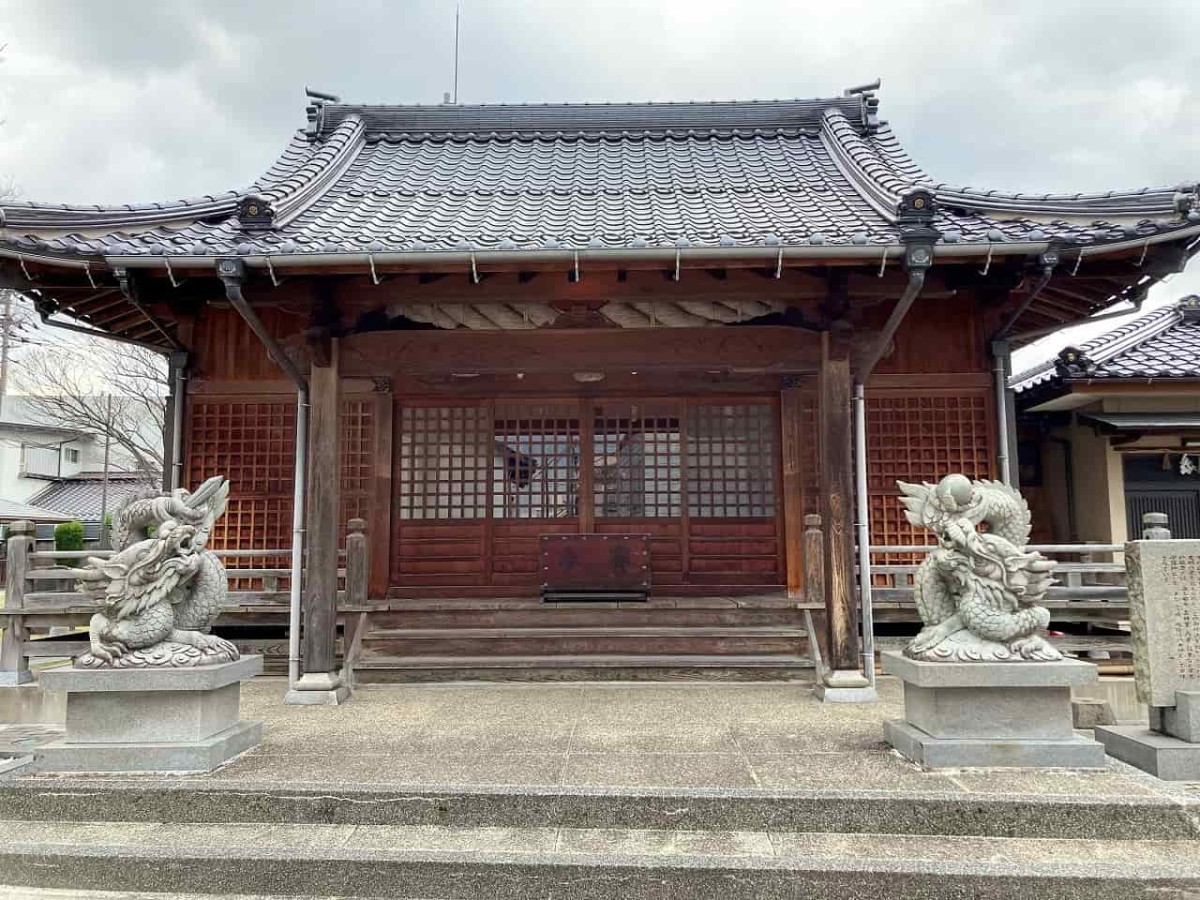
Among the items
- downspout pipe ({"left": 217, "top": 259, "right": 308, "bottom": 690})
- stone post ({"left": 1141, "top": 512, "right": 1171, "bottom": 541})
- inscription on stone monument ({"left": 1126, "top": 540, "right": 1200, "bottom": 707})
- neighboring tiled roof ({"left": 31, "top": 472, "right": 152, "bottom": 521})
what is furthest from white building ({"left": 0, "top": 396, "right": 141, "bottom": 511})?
inscription on stone monument ({"left": 1126, "top": 540, "right": 1200, "bottom": 707})

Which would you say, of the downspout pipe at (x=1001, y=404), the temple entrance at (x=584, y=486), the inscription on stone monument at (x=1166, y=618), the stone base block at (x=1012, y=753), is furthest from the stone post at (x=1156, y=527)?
the temple entrance at (x=584, y=486)

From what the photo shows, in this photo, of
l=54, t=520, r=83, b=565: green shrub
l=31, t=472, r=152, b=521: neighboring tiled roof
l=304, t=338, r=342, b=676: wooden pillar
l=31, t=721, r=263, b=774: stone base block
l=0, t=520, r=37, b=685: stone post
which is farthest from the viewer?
l=31, t=472, r=152, b=521: neighboring tiled roof

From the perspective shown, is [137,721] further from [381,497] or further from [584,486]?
[584,486]

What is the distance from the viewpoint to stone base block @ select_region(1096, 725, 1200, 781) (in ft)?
13.7

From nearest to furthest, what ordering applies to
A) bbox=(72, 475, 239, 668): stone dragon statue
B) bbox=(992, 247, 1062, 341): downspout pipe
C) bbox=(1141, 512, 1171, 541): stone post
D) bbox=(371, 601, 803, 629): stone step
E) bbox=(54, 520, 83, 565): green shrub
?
1. bbox=(72, 475, 239, 668): stone dragon statue
2. bbox=(1141, 512, 1171, 541): stone post
3. bbox=(992, 247, 1062, 341): downspout pipe
4. bbox=(371, 601, 803, 629): stone step
5. bbox=(54, 520, 83, 565): green shrub

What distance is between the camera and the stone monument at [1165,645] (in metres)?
4.33

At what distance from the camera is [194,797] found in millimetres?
4121

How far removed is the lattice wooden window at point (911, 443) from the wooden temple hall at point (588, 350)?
0.11ft

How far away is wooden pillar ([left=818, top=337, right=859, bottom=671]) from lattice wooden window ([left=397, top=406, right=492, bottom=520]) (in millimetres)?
4321

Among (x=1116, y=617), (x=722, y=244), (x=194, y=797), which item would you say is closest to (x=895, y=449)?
(x=1116, y=617)

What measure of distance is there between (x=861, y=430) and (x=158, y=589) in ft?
19.8

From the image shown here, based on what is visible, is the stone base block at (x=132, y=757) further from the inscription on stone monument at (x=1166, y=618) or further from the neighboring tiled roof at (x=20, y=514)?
the neighboring tiled roof at (x=20, y=514)

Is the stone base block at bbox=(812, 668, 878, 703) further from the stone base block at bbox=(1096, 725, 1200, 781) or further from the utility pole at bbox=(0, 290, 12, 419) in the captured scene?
the utility pole at bbox=(0, 290, 12, 419)

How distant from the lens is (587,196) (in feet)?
27.3
